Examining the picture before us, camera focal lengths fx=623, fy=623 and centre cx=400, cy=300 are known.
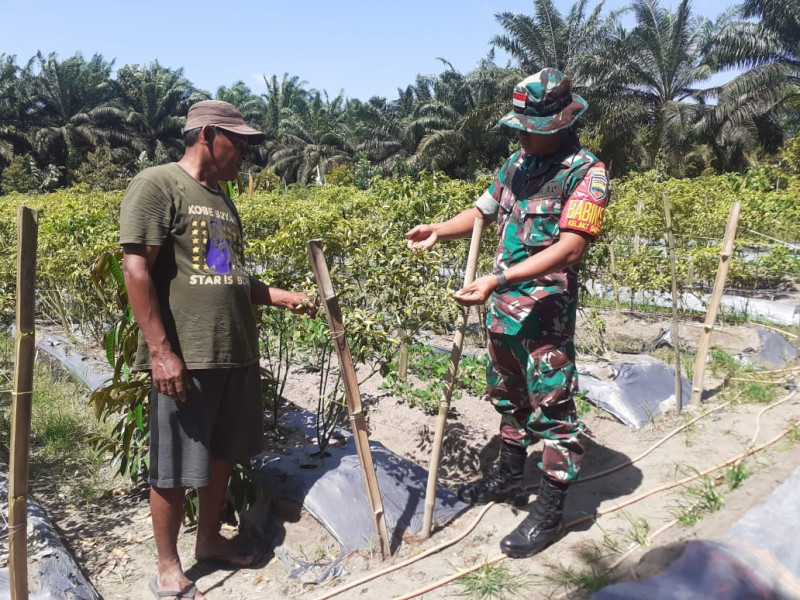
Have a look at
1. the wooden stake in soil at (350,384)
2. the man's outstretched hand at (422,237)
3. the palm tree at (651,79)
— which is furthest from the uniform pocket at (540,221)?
the palm tree at (651,79)

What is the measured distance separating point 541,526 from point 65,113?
133ft

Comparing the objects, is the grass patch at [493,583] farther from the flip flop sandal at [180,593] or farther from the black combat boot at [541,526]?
the flip flop sandal at [180,593]

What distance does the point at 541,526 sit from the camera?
2.38m

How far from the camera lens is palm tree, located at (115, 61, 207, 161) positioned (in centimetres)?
3612

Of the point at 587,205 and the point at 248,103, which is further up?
the point at 248,103

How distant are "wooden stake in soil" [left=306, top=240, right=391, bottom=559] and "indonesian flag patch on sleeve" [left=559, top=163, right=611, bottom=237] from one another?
857 millimetres

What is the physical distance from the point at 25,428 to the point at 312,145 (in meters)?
36.1

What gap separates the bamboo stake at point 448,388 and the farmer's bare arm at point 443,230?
0.09 meters

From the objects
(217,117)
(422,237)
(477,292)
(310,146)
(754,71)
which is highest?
(754,71)

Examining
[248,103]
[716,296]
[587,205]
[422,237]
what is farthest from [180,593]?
[248,103]

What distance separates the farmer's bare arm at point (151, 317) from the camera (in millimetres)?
1985

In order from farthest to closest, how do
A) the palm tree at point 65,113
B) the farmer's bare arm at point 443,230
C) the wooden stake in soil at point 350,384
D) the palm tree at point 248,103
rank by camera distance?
1. the palm tree at point 248,103
2. the palm tree at point 65,113
3. the farmer's bare arm at point 443,230
4. the wooden stake in soil at point 350,384

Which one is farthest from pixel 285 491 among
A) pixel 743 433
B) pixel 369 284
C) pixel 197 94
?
pixel 197 94

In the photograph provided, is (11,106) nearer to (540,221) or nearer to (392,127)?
(392,127)
